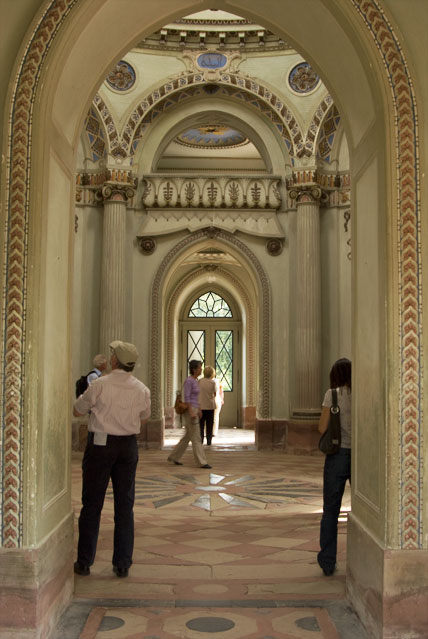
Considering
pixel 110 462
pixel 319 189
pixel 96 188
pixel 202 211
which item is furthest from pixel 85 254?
pixel 110 462

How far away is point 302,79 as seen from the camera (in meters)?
13.3

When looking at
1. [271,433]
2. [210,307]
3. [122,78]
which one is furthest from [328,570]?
[210,307]

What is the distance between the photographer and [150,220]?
13.6 metres

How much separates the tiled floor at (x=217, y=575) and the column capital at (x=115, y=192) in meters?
6.02

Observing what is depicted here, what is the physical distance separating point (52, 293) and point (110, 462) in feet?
4.37

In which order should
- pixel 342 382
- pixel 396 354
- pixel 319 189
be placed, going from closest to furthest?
pixel 396 354
pixel 342 382
pixel 319 189

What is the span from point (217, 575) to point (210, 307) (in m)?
17.6

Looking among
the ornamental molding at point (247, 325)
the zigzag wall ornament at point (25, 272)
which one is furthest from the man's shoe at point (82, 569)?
the ornamental molding at point (247, 325)

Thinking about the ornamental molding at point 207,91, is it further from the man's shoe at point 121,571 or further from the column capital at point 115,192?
the man's shoe at point 121,571

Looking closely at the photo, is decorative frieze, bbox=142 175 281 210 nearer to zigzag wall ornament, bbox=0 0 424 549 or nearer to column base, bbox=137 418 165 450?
column base, bbox=137 418 165 450

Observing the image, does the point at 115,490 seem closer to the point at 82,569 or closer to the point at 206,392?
the point at 82,569

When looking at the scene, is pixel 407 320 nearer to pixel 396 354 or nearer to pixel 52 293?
pixel 396 354

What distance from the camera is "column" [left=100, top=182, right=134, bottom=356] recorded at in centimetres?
Answer: 1301

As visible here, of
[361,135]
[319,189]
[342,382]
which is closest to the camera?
[361,135]
